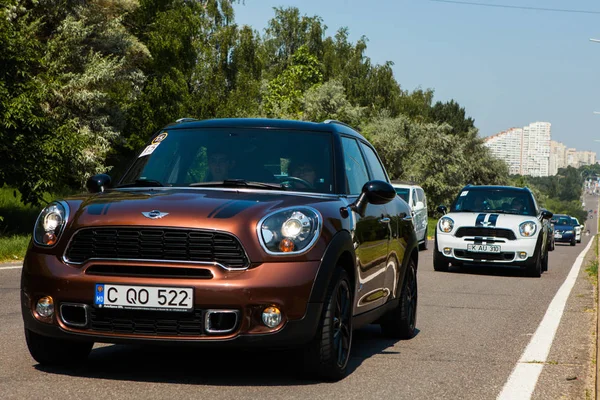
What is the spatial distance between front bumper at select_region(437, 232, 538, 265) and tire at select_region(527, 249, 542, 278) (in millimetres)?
129

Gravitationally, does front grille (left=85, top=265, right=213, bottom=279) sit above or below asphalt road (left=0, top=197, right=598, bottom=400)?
above

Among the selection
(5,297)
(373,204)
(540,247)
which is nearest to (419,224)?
(540,247)

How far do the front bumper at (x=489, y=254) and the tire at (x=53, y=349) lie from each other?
1190cm

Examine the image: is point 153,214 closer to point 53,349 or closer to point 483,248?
point 53,349

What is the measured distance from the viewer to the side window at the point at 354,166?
22.5ft

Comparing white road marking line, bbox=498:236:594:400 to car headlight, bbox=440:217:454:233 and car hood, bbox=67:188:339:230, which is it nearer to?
car hood, bbox=67:188:339:230

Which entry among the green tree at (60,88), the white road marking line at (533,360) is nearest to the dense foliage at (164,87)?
the green tree at (60,88)

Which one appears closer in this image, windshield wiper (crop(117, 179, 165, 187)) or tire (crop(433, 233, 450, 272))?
windshield wiper (crop(117, 179, 165, 187))

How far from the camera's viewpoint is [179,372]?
20.0 feet

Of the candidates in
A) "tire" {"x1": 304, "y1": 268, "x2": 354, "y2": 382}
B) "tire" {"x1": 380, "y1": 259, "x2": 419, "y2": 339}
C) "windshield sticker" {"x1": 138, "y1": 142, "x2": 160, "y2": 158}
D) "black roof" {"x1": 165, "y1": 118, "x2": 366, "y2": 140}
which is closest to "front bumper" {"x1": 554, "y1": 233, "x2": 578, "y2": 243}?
"tire" {"x1": 380, "y1": 259, "x2": 419, "y2": 339}

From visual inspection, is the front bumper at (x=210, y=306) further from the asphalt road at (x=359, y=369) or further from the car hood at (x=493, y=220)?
the car hood at (x=493, y=220)

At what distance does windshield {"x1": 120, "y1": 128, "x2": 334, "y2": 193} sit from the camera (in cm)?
646

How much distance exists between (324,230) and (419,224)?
20.2m

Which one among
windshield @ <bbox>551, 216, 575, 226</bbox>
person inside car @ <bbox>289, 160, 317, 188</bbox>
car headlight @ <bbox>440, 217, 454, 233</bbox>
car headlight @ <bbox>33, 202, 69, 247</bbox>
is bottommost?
windshield @ <bbox>551, 216, 575, 226</bbox>
